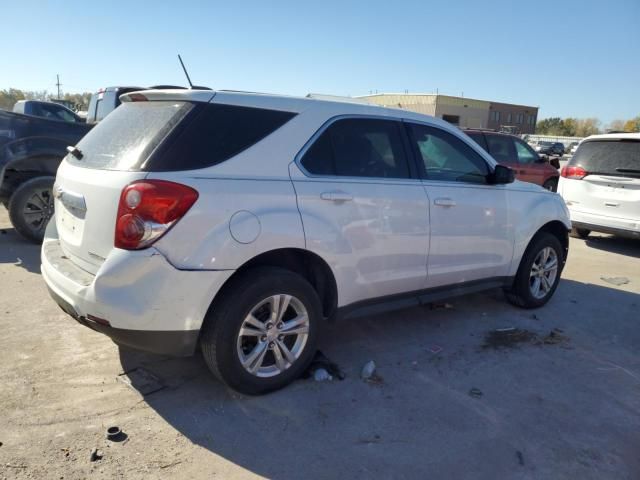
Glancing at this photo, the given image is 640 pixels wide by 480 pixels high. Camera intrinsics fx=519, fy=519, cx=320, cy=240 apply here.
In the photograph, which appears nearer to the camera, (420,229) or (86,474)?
(86,474)

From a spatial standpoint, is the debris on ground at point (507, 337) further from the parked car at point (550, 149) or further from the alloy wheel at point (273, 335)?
the parked car at point (550, 149)

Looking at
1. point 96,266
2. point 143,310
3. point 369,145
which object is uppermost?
point 369,145

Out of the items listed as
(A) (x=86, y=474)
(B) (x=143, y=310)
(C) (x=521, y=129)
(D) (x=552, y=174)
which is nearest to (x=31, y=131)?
(B) (x=143, y=310)

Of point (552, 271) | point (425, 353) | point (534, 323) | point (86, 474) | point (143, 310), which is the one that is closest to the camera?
point (86, 474)

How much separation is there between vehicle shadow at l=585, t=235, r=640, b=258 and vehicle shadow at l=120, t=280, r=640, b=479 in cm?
470

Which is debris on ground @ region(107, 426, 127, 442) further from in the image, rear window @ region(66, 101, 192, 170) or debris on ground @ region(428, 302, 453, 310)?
debris on ground @ region(428, 302, 453, 310)

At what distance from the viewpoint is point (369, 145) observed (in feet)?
12.5

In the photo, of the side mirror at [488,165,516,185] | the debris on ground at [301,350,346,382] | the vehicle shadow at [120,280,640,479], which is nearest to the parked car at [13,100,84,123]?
the vehicle shadow at [120,280,640,479]

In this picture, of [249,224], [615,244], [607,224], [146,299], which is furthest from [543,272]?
[615,244]

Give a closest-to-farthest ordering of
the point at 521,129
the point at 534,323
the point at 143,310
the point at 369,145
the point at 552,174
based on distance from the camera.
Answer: the point at 143,310
the point at 369,145
the point at 534,323
the point at 552,174
the point at 521,129

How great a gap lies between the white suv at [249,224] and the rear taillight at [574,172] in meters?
5.31

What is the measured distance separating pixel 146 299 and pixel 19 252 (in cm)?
459

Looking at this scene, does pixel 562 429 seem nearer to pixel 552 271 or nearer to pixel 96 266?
pixel 552 271

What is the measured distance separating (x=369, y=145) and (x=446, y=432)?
2.02 m
